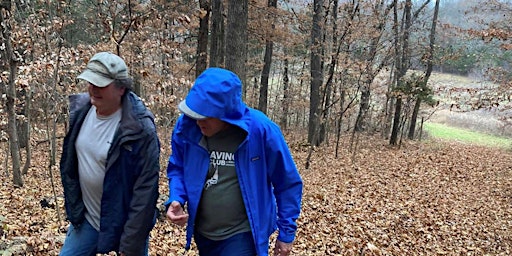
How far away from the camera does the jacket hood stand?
84.0 inches

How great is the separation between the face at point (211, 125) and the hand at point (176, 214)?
1.56ft

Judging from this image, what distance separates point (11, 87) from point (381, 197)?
7.38 metres

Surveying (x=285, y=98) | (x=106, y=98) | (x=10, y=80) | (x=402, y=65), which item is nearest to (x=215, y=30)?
(x=10, y=80)

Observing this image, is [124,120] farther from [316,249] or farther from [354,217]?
[354,217]

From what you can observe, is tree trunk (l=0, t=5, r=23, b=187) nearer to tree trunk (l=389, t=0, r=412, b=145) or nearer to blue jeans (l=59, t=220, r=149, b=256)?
blue jeans (l=59, t=220, r=149, b=256)

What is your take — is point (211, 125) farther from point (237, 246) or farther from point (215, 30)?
point (215, 30)

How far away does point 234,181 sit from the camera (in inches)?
93.4

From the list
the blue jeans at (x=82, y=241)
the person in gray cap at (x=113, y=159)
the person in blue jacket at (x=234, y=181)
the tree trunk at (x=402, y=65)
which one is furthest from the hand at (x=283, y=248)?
the tree trunk at (x=402, y=65)

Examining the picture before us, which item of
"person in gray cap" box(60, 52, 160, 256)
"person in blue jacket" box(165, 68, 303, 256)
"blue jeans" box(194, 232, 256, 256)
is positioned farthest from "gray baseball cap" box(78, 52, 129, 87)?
"blue jeans" box(194, 232, 256, 256)

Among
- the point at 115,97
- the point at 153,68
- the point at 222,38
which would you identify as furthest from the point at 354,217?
the point at 222,38

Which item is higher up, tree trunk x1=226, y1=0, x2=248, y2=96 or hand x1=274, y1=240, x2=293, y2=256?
tree trunk x1=226, y1=0, x2=248, y2=96

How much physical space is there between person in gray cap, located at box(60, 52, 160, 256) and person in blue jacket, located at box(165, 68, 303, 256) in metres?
0.20

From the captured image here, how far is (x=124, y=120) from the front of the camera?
2.35 m

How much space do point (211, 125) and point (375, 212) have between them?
607 centimetres
